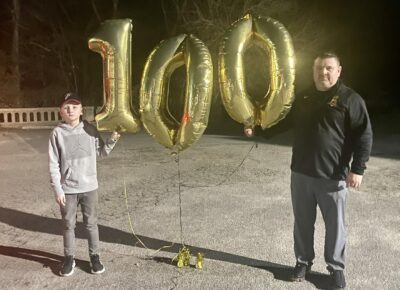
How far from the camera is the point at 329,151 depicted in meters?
3.24

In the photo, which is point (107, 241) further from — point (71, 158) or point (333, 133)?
point (333, 133)

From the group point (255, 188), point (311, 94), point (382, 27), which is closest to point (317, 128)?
point (311, 94)

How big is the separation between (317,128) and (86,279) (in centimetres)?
217

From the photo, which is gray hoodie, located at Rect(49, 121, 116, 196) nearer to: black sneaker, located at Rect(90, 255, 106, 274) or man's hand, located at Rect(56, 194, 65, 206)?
man's hand, located at Rect(56, 194, 65, 206)

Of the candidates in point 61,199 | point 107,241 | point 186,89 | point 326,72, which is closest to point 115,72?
point 186,89

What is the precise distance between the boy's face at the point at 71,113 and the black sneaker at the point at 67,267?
1.13 meters

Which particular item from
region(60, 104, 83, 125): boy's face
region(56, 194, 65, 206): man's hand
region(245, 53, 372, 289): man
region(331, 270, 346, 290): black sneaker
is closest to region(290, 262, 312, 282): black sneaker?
region(245, 53, 372, 289): man

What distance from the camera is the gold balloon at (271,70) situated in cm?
336

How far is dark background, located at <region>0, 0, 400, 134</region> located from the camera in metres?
16.5

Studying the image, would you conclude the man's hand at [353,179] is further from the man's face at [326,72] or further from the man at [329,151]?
the man's face at [326,72]

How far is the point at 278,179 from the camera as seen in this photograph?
6848mm

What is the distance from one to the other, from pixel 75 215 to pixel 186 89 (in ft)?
4.48

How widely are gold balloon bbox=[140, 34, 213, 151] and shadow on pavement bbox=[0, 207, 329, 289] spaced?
117 cm

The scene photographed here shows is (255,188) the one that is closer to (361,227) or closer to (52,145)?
(361,227)
